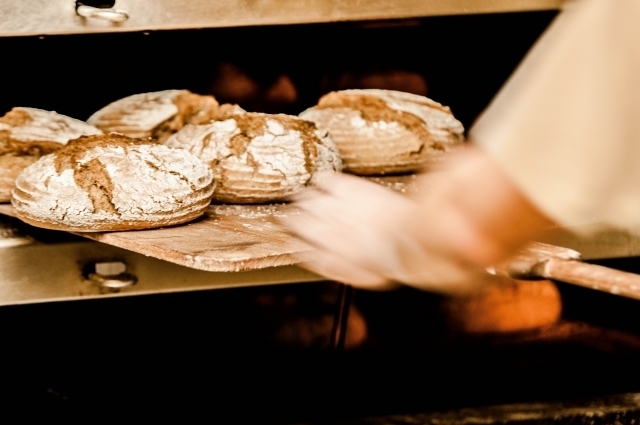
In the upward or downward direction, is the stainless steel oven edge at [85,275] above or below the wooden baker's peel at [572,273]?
below

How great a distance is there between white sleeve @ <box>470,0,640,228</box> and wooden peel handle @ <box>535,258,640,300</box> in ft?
0.41

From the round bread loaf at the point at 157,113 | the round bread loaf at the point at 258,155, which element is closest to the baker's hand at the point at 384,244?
the round bread loaf at the point at 258,155

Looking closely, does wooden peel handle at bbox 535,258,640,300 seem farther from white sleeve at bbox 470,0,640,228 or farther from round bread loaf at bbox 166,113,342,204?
round bread loaf at bbox 166,113,342,204

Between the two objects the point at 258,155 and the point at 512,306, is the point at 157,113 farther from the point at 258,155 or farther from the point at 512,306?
the point at 512,306

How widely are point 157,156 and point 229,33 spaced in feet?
2.35

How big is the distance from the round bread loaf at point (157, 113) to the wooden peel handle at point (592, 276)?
108 centimetres

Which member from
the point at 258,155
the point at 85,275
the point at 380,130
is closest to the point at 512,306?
the point at 380,130

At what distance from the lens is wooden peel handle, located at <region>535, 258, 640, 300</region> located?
1065 mm

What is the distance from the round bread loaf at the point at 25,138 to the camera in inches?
66.9

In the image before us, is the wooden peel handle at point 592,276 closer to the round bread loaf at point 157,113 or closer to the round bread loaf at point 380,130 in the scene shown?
the round bread loaf at point 380,130

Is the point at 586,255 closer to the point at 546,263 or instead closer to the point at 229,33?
the point at 546,263

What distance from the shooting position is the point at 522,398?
2.17m

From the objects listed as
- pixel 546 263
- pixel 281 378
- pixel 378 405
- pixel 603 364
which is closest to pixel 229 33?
pixel 281 378

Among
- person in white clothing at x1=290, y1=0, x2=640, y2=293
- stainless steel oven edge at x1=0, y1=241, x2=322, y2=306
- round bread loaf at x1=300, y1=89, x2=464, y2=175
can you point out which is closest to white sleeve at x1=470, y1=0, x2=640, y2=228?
person in white clothing at x1=290, y1=0, x2=640, y2=293
